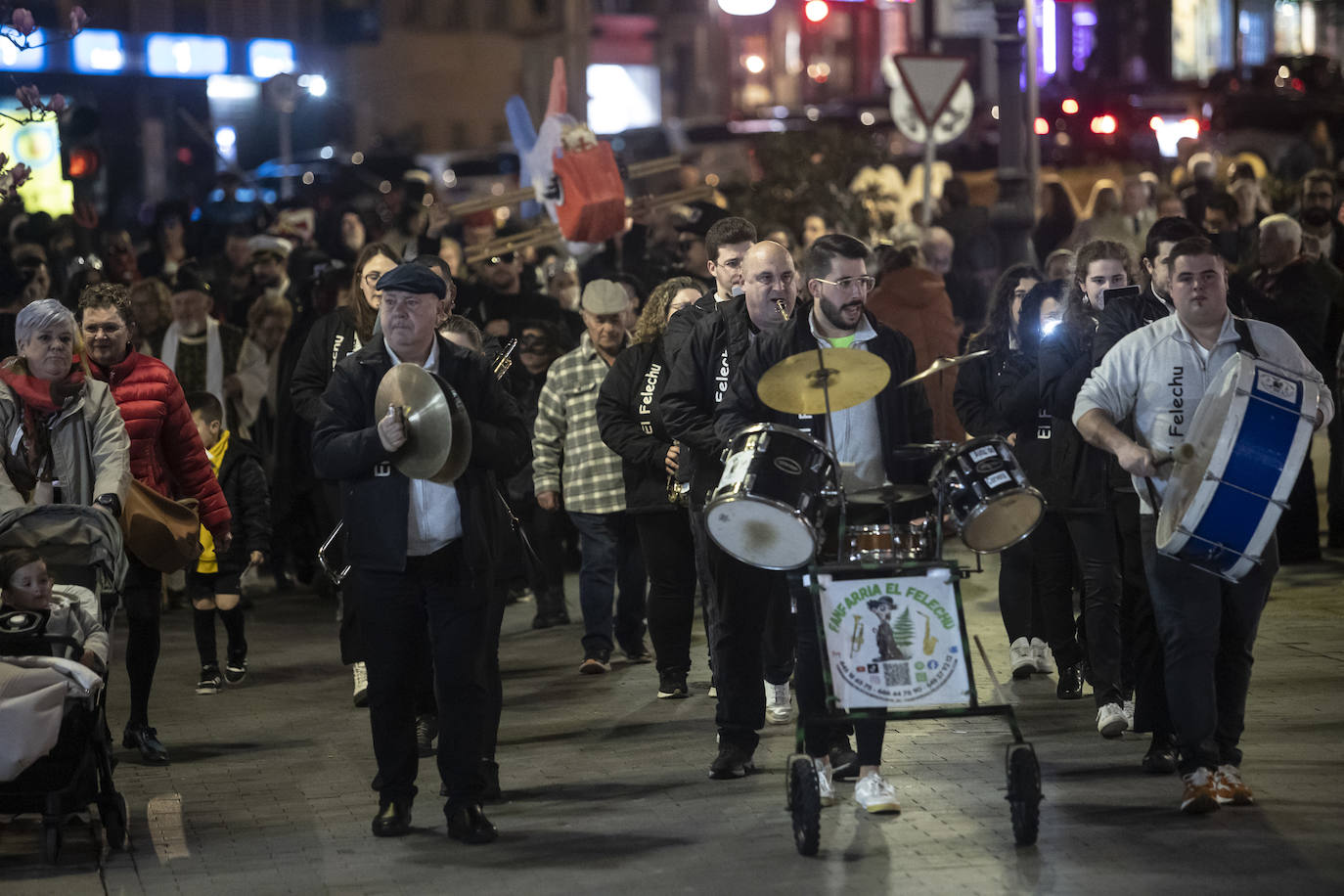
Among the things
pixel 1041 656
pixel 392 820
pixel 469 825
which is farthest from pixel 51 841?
pixel 1041 656

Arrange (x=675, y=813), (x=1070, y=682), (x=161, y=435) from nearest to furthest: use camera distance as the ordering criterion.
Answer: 1. (x=675, y=813)
2. (x=161, y=435)
3. (x=1070, y=682)

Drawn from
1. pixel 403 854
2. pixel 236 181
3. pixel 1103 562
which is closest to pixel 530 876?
pixel 403 854

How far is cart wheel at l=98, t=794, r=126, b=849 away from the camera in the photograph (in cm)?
739

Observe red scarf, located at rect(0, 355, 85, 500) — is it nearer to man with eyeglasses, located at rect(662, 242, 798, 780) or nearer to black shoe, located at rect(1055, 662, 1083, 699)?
man with eyeglasses, located at rect(662, 242, 798, 780)

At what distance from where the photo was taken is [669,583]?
10.1m

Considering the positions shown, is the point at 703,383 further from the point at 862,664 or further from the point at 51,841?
the point at 51,841

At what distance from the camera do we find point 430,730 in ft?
29.5

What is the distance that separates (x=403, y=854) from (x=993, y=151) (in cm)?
2615

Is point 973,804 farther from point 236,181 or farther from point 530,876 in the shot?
point 236,181

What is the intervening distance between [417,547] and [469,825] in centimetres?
101

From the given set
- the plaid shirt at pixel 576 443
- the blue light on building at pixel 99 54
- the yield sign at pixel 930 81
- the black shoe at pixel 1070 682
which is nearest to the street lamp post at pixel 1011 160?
the yield sign at pixel 930 81

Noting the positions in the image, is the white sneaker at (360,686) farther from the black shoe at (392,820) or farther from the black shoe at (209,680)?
Result: the black shoe at (392,820)

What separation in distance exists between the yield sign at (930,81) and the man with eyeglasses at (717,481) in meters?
9.84

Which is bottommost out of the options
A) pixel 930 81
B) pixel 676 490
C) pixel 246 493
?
pixel 246 493
